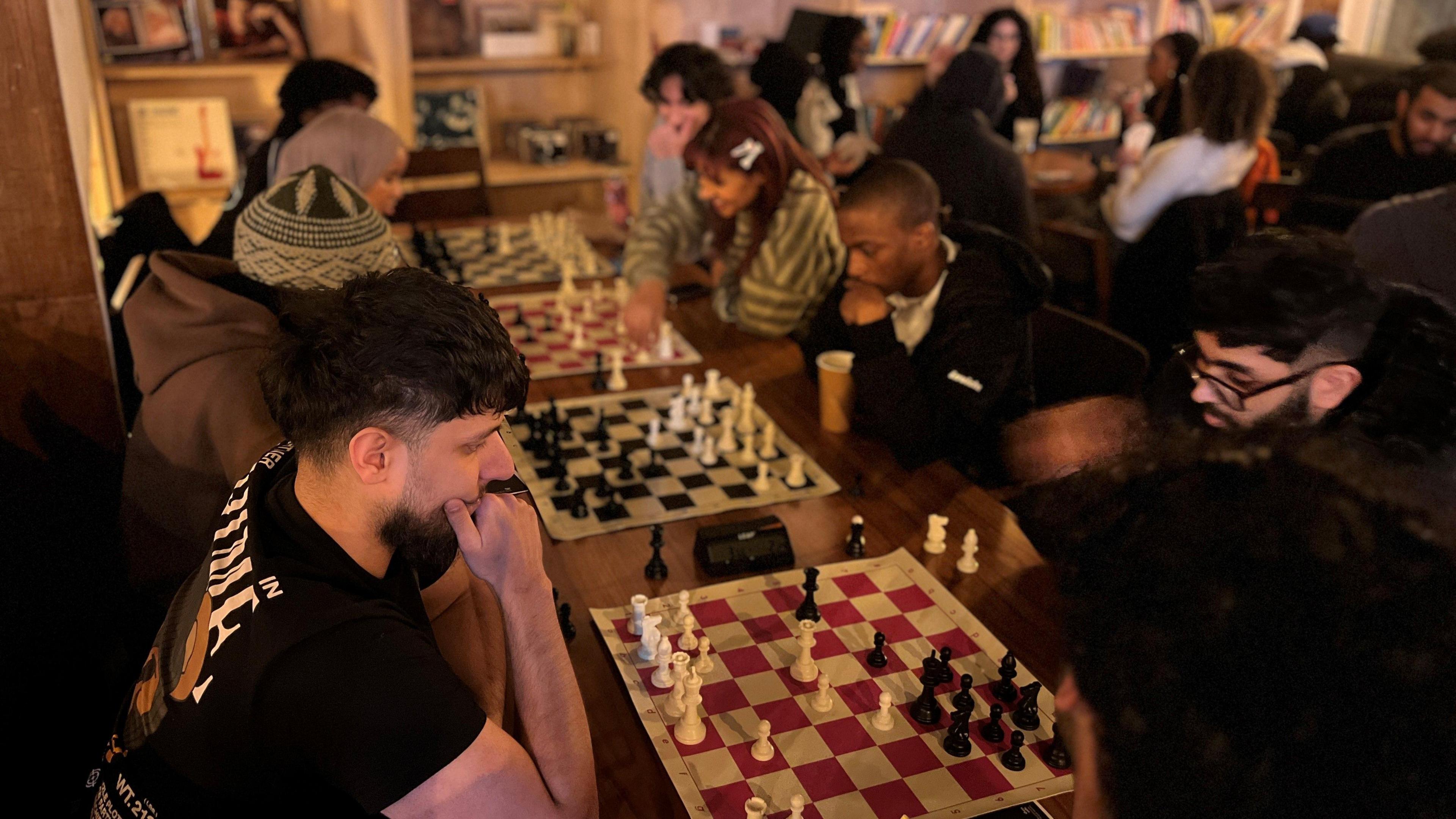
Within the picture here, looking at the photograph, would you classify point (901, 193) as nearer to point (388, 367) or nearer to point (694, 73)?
point (388, 367)

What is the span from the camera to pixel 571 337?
269cm

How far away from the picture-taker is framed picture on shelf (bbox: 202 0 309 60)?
4.58 meters

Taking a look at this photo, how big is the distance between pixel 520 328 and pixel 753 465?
0.93 m

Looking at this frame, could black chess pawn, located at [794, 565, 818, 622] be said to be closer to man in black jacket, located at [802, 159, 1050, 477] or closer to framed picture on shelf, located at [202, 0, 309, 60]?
man in black jacket, located at [802, 159, 1050, 477]

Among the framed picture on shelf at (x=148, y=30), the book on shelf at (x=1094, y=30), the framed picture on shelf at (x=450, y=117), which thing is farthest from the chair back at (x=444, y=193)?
the book on shelf at (x=1094, y=30)

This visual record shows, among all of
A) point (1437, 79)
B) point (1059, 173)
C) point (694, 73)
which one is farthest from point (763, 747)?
point (1059, 173)

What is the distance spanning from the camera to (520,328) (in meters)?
2.70

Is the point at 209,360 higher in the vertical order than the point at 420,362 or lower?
lower

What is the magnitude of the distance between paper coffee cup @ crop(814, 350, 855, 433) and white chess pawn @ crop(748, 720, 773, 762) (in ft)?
3.17

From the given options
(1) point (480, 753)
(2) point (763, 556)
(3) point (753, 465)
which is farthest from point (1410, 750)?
(3) point (753, 465)

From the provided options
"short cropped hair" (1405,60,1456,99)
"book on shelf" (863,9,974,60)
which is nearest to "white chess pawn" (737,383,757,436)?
"short cropped hair" (1405,60,1456,99)

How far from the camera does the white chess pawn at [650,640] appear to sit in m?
1.46

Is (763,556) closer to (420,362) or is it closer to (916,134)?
(420,362)

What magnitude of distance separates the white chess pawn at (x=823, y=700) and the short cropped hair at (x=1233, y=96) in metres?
2.67
